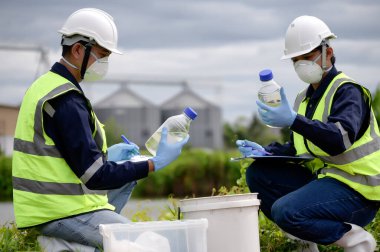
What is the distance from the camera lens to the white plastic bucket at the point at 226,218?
5.72 m

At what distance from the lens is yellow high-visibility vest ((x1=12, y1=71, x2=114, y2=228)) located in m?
5.63

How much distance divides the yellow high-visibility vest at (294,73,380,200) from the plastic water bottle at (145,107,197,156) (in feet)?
3.11

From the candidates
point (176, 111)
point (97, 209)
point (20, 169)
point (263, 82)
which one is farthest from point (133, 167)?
point (176, 111)

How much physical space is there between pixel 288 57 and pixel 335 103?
581 millimetres

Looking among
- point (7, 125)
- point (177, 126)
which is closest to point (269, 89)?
point (177, 126)

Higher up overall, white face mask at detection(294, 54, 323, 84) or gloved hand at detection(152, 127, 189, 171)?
white face mask at detection(294, 54, 323, 84)

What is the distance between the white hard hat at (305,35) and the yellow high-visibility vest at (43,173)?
1.64m

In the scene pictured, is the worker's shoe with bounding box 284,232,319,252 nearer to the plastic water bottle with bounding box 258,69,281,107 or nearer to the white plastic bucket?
the white plastic bucket

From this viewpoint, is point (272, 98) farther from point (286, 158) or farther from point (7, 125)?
point (7, 125)

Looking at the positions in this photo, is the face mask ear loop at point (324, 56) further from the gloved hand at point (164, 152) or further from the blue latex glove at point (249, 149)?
the gloved hand at point (164, 152)

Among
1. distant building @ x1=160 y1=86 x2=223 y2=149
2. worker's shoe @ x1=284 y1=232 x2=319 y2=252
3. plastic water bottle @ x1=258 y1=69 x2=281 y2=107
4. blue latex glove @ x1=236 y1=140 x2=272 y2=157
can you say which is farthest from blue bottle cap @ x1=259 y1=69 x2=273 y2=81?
distant building @ x1=160 y1=86 x2=223 y2=149

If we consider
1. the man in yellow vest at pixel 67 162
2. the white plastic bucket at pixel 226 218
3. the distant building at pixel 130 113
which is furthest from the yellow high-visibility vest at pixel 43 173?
the distant building at pixel 130 113

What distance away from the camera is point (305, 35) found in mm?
6371

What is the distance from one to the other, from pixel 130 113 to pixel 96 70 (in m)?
55.6
